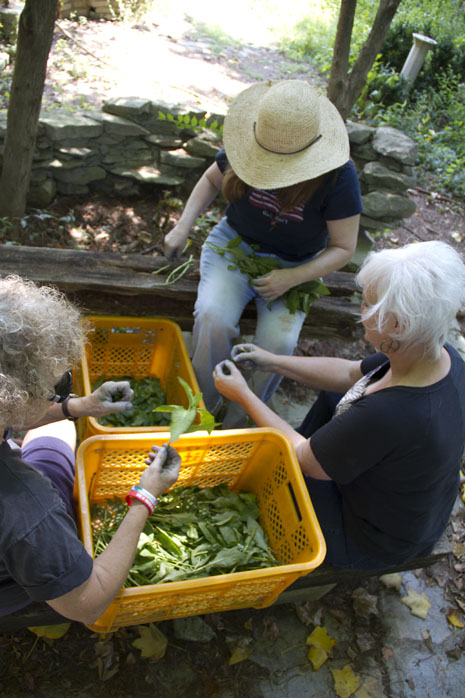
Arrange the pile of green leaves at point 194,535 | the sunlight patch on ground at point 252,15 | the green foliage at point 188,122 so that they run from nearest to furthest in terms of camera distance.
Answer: the pile of green leaves at point 194,535 < the green foliage at point 188,122 < the sunlight patch on ground at point 252,15

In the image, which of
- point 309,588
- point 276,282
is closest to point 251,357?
point 276,282

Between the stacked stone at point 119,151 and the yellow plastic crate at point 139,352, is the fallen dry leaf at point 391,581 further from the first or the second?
the stacked stone at point 119,151

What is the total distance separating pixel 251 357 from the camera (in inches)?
88.0

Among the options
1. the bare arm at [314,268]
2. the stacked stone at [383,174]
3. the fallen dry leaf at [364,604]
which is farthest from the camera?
the stacked stone at [383,174]

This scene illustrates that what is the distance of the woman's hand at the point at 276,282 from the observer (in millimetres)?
2449

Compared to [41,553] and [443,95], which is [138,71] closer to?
[41,553]

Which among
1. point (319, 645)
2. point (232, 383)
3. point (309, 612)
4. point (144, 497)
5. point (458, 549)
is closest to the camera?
point (144, 497)

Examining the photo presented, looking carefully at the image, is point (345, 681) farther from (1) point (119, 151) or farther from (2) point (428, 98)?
(2) point (428, 98)

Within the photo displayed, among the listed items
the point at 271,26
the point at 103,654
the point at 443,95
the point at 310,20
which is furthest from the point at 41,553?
the point at 310,20

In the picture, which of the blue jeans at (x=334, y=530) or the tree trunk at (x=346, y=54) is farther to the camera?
the tree trunk at (x=346, y=54)

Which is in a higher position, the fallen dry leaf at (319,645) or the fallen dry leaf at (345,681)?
the fallen dry leaf at (319,645)

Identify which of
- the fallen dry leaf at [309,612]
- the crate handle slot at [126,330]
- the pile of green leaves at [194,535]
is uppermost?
the crate handle slot at [126,330]

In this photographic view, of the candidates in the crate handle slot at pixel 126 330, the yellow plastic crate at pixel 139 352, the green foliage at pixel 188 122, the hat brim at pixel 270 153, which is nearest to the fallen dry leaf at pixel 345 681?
the yellow plastic crate at pixel 139 352

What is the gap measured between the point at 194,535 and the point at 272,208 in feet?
5.17
